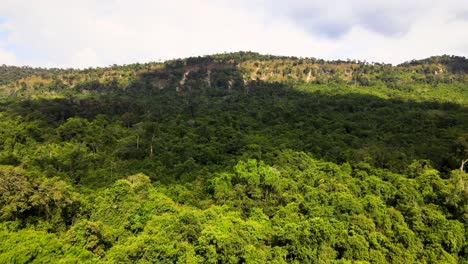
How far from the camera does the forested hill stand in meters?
28.7

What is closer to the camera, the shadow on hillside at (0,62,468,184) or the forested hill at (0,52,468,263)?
the forested hill at (0,52,468,263)

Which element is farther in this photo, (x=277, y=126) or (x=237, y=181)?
(x=277, y=126)

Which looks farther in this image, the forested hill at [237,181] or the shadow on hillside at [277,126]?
the shadow on hillside at [277,126]

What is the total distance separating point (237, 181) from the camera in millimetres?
42875

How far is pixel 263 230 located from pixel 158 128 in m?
37.1

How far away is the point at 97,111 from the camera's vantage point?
7756cm

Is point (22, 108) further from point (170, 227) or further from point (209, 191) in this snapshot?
point (170, 227)

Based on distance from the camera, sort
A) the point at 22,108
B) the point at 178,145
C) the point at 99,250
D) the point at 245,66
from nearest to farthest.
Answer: the point at 99,250, the point at 178,145, the point at 22,108, the point at 245,66

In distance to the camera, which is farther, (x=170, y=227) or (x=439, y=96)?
(x=439, y=96)

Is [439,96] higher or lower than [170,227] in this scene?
higher

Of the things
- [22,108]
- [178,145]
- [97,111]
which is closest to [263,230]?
[178,145]

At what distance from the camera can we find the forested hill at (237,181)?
2869cm


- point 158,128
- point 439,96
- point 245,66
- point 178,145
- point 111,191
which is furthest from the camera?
point 245,66

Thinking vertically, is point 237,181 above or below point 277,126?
below
